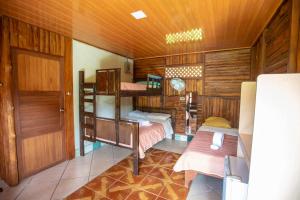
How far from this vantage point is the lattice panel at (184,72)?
13.1ft

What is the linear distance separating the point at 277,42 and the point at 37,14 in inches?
122

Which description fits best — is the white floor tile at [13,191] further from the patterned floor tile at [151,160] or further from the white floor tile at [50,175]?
the patterned floor tile at [151,160]

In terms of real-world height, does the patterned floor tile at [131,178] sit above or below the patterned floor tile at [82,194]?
below

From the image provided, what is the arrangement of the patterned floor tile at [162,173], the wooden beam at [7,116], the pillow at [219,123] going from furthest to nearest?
the pillow at [219,123] → the patterned floor tile at [162,173] → the wooden beam at [7,116]

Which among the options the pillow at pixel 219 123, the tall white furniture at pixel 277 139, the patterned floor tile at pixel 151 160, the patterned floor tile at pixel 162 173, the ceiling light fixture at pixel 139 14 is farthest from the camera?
the pillow at pixel 219 123

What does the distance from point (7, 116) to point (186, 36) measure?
307 centimetres

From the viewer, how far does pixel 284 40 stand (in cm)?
165

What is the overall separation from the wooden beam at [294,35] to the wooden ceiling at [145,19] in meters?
0.30

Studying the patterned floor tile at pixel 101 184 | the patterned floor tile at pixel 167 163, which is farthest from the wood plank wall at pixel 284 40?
the patterned floor tile at pixel 101 184

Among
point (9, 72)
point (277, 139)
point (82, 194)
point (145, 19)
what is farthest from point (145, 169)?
point (9, 72)

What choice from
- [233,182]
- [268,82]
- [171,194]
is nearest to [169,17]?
[268,82]

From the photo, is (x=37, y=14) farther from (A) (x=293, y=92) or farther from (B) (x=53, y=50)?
(A) (x=293, y=92)

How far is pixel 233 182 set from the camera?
1142 millimetres

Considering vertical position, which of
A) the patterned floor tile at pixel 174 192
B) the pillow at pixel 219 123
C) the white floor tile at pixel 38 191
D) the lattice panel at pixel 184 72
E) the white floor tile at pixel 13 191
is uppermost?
the lattice panel at pixel 184 72
